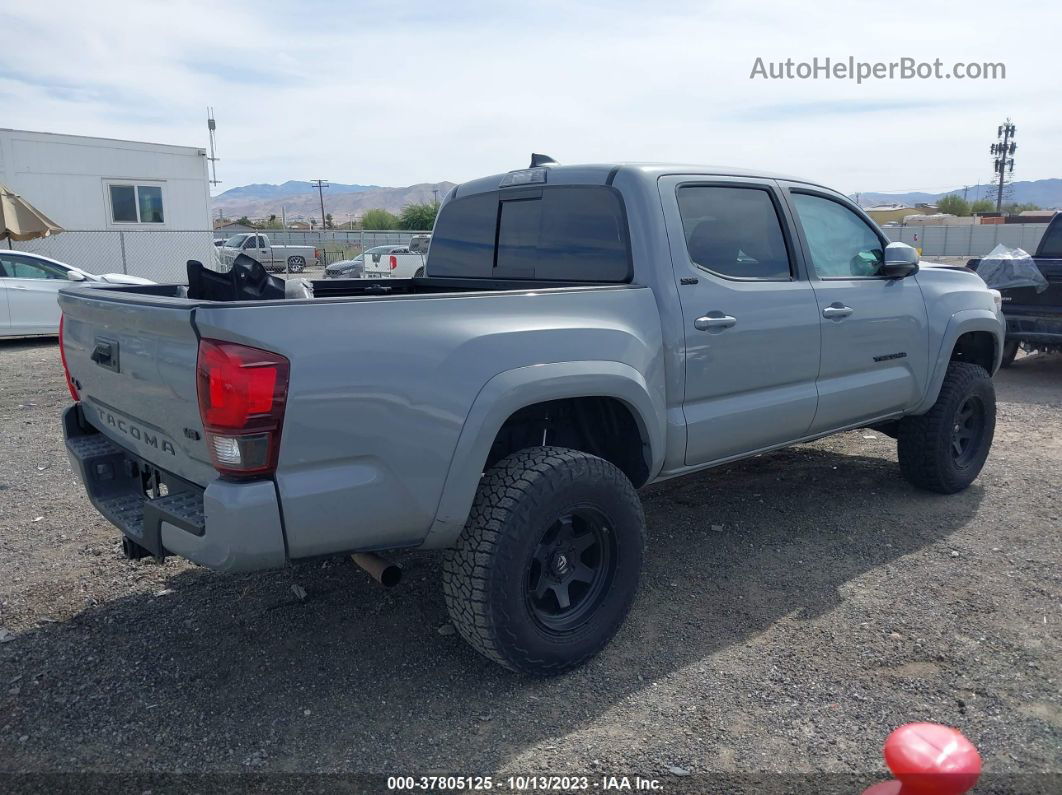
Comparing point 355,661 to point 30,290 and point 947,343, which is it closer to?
point 947,343

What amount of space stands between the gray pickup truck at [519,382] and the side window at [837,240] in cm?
2

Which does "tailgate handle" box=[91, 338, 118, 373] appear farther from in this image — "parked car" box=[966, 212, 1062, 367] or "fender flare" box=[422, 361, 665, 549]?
"parked car" box=[966, 212, 1062, 367]

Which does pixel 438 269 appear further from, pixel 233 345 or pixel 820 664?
pixel 820 664

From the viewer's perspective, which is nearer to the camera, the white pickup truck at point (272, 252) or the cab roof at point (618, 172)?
the cab roof at point (618, 172)

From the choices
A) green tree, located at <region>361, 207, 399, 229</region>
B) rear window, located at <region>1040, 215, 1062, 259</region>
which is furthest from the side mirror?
green tree, located at <region>361, 207, 399, 229</region>

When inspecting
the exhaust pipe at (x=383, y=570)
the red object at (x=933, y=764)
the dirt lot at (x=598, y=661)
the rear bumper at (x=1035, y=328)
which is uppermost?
the rear bumper at (x=1035, y=328)

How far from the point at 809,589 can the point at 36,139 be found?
62.4ft

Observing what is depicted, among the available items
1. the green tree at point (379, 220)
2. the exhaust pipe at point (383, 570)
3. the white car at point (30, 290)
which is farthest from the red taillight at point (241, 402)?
the green tree at point (379, 220)

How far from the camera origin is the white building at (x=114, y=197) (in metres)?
17.8

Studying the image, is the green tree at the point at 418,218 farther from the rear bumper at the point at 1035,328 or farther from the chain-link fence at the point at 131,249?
the rear bumper at the point at 1035,328

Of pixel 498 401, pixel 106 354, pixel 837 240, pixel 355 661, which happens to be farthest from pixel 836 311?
pixel 106 354

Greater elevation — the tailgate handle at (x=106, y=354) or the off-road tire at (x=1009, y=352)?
the tailgate handle at (x=106, y=354)

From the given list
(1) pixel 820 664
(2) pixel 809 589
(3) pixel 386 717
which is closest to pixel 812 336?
(2) pixel 809 589

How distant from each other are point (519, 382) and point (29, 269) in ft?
38.8
